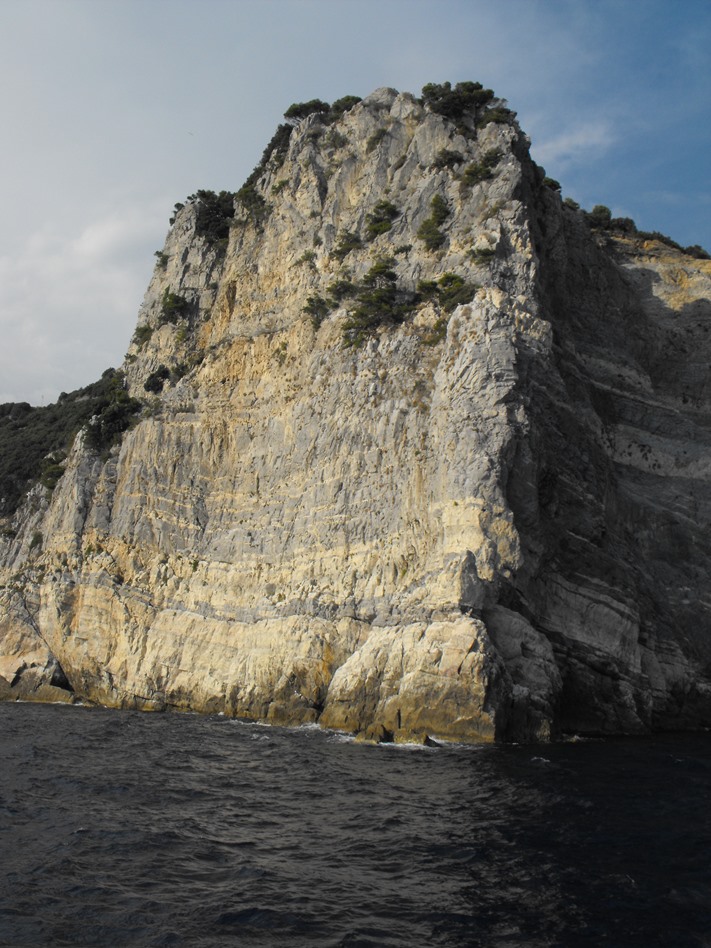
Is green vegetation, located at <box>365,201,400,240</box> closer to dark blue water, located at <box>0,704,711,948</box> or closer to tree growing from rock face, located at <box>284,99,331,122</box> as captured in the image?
tree growing from rock face, located at <box>284,99,331,122</box>

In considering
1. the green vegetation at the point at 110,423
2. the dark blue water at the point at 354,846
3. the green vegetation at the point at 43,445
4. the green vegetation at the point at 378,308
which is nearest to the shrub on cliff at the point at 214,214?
the green vegetation at the point at 43,445

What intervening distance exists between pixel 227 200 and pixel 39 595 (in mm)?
26288

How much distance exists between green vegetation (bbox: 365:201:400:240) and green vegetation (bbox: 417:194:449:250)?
2.17 m

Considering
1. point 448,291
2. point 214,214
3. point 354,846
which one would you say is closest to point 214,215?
point 214,214

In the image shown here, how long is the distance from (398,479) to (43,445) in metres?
29.5

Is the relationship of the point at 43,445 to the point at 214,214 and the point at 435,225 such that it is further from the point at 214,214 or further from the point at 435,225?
the point at 435,225

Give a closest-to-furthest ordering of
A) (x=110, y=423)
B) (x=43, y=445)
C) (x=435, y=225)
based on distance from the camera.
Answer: (x=435, y=225), (x=110, y=423), (x=43, y=445)

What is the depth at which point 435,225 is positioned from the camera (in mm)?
38125

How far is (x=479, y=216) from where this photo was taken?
3688 cm

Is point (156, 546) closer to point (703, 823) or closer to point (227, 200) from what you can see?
point (227, 200)

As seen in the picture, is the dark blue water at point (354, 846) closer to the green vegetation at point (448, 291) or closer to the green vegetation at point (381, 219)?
the green vegetation at point (448, 291)

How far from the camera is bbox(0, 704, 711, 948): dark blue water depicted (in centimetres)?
1120

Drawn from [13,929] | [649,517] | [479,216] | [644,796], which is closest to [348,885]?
[13,929]

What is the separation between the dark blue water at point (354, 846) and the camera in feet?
36.7
